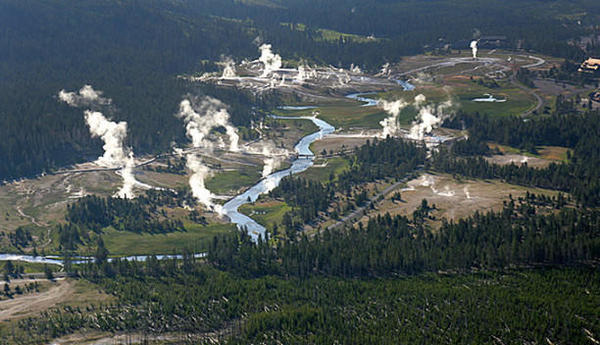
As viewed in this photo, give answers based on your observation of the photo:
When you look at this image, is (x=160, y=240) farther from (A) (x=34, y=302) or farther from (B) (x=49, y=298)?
(A) (x=34, y=302)

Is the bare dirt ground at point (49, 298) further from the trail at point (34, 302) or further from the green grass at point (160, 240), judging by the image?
the green grass at point (160, 240)

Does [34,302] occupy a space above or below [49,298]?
below

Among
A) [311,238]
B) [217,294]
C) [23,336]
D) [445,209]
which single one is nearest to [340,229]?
[311,238]

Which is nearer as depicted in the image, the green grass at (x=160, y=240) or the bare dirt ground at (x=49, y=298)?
the bare dirt ground at (x=49, y=298)

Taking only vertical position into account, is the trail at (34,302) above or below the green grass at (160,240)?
below

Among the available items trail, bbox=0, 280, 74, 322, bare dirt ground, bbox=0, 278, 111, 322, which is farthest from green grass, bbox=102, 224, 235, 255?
trail, bbox=0, 280, 74, 322

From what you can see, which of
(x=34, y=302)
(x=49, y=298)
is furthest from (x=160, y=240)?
(x=34, y=302)

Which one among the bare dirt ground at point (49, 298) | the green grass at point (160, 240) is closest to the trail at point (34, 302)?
the bare dirt ground at point (49, 298)
